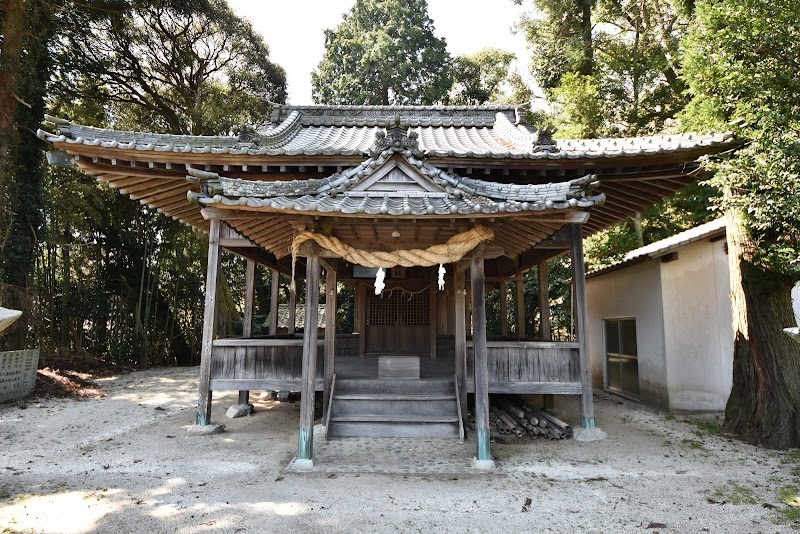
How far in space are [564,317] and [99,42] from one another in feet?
60.5

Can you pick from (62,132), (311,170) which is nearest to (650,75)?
(311,170)

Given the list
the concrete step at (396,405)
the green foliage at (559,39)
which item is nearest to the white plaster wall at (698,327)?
the concrete step at (396,405)

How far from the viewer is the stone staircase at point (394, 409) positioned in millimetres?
6031

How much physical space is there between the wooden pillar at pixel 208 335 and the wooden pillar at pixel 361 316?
4560mm

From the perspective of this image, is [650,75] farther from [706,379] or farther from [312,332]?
[312,332]

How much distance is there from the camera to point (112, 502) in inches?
163

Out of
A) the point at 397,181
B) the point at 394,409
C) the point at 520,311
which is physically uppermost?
the point at 397,181

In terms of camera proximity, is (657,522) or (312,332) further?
(312,332)

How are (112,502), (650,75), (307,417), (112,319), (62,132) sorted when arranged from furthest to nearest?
(112,319)
(650,75)
(62,132)
(307,417)
(112,502)

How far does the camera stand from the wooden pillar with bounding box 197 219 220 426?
664cm

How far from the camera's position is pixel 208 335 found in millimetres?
6723

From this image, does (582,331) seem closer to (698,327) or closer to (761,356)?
(761,356)

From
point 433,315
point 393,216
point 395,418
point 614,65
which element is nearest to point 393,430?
point 395,418

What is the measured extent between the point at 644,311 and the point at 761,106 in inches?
184
